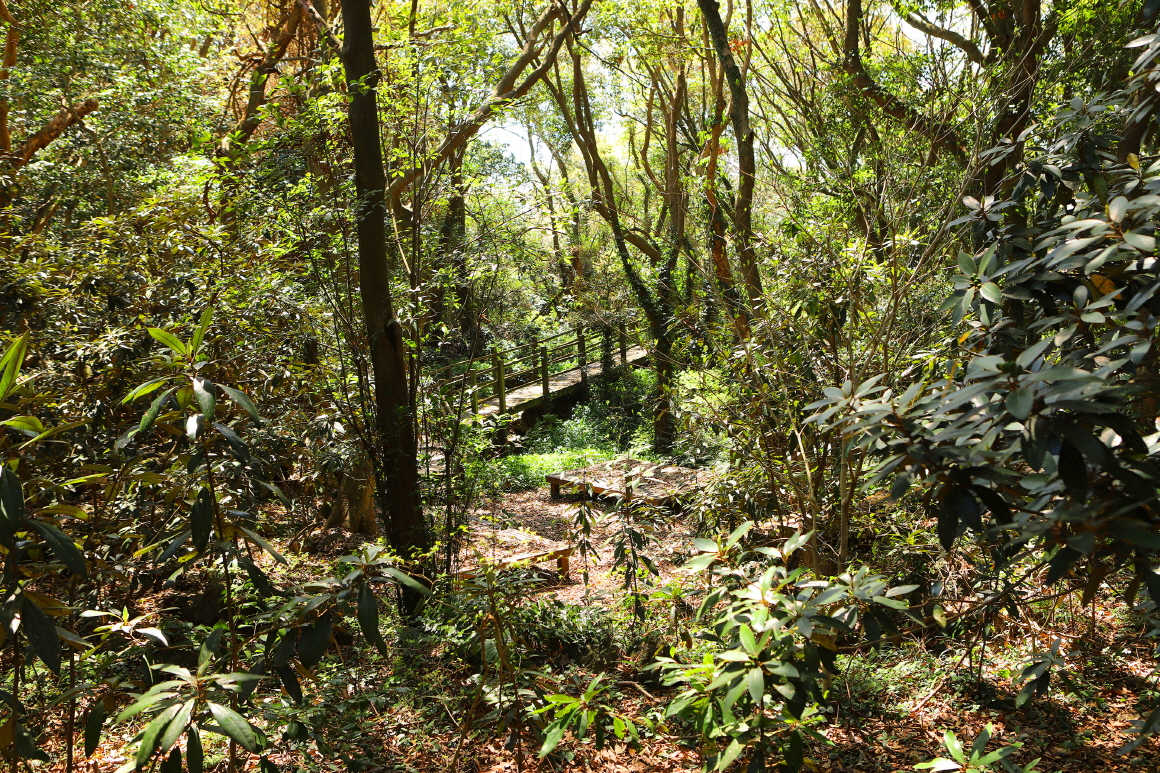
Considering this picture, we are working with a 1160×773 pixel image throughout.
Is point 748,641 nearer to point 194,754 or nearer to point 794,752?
point 794,752

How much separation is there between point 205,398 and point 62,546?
0.46 metres

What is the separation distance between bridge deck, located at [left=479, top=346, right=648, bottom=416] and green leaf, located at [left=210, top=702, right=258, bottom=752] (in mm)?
11160

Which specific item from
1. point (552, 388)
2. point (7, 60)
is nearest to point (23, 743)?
point (7, 60)

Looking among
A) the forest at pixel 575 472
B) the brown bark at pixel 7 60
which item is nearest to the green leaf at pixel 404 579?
the forest at pixel 575 472

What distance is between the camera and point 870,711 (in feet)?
12.4

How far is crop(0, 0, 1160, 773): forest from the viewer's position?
5.64 ft

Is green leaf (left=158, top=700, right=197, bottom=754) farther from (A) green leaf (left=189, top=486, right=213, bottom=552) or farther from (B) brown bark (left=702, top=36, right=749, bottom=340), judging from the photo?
(B) brown bark (left=702, top=36, right=749, bottom=340)

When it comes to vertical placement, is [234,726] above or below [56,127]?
below

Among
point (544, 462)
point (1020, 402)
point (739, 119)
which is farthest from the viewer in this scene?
point (544, 462)

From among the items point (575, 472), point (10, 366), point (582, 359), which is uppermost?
point (582, 359)

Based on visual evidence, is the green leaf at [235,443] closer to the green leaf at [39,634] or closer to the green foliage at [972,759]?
the green leaf at [39,634]

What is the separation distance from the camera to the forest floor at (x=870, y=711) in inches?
128

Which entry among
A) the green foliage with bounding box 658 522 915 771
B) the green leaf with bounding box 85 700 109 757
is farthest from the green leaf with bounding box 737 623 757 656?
the green leaf with bounding box 85 700 109 757

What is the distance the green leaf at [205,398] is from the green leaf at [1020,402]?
1814 mm
